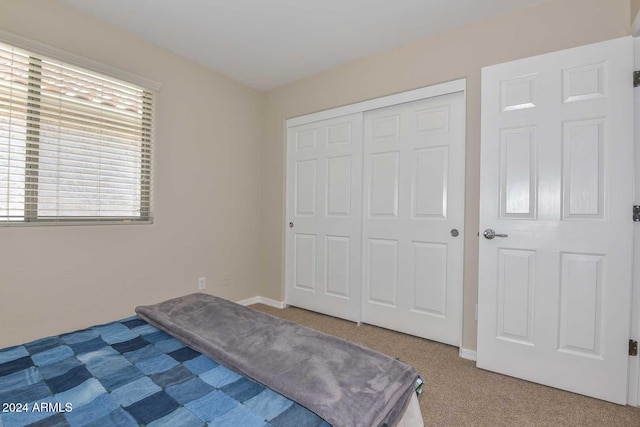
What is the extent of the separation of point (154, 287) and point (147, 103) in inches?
63.0

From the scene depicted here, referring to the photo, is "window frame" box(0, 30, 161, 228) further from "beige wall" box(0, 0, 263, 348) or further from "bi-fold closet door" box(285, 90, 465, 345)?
"bi-fold closet door" box(285, 90, 465, 345)

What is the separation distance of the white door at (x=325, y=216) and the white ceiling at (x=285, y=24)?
0.70 metres

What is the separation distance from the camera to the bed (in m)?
0.80

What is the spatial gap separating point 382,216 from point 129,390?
2.29 m

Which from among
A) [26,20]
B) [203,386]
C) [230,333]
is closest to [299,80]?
[26,20]

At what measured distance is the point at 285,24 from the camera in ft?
7.77

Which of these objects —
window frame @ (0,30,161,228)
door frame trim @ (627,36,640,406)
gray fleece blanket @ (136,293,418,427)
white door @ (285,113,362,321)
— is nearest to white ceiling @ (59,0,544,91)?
window frame @ (0,30,161,228)

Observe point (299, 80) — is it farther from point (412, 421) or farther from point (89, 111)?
point (412, 421)

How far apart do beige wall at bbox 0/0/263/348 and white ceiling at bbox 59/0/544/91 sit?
0.23 meters

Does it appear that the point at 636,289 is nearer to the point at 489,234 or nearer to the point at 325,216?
the point at 489,234

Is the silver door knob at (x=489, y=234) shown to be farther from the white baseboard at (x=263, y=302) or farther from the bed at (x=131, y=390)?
the white baseboard at (x=263, y=302)

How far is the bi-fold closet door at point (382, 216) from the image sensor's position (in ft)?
8.13

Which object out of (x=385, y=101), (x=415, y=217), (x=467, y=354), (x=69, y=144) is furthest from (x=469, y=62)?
(x=69, y=144)

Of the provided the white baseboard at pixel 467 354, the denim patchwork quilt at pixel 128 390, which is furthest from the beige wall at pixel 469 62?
the denim patchwork quilt at pixel 128 390
